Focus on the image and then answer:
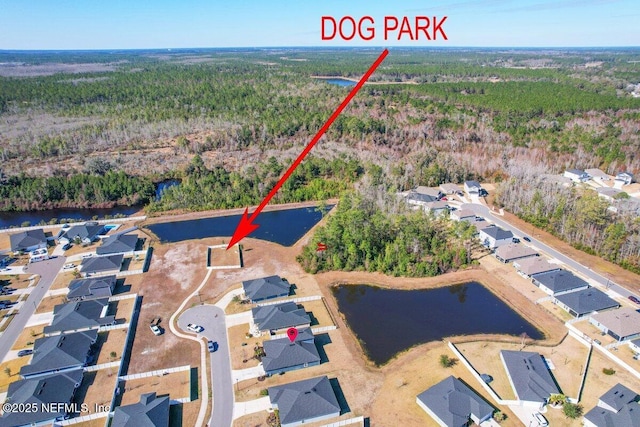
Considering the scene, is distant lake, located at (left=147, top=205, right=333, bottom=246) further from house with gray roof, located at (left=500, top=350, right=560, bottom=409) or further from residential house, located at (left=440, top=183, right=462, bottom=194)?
house with gray roof, located at (left=500, top=350, right=560, bottom=409)

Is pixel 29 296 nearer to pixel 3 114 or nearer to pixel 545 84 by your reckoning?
pixel 3 114

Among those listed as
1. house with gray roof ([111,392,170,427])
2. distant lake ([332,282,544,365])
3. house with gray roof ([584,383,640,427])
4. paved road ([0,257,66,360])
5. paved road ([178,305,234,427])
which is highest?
house with gray roof ([111,392,170,427])

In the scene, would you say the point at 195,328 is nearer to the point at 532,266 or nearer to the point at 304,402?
the point at 304,402

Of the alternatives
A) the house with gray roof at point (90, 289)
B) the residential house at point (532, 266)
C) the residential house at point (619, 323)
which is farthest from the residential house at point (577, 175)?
the house with gray roof at point (90, 289)

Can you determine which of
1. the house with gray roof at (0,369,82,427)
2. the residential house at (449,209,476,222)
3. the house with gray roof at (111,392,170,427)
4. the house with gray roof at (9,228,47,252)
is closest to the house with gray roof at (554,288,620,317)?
the residential house at (449,209,476,222)

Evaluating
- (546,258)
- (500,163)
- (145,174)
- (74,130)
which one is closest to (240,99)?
(74,130)
